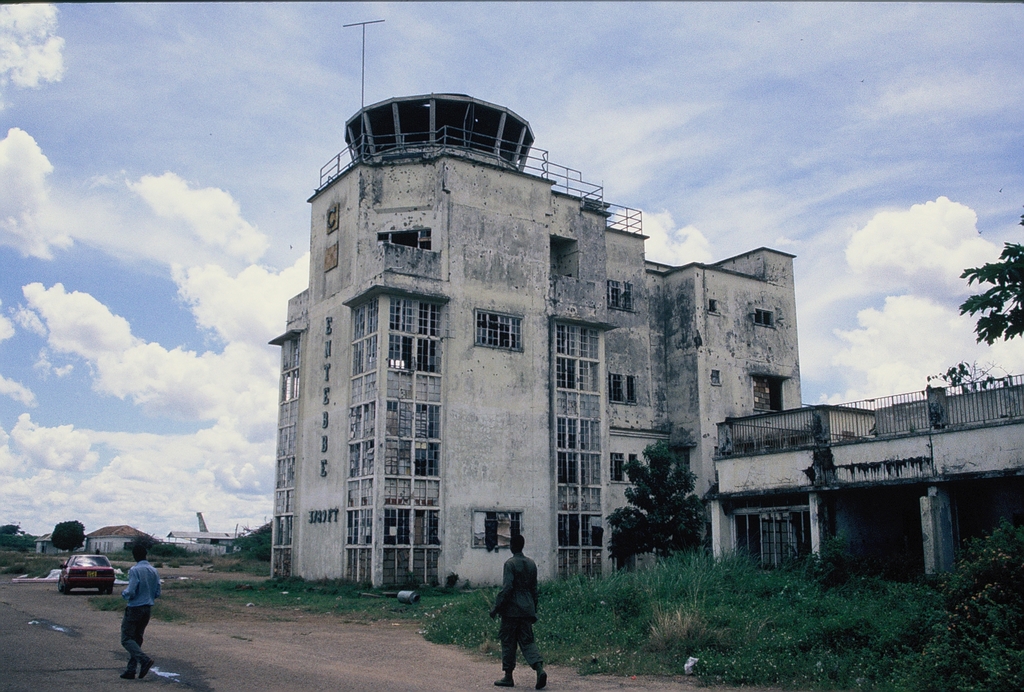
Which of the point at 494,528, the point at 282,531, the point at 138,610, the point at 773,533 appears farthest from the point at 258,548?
the point at 138,610

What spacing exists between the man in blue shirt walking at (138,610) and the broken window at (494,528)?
17.7 m

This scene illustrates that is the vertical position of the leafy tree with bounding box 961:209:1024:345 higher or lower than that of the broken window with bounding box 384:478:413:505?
higher

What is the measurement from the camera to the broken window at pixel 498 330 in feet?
98.9

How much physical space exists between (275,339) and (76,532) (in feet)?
130

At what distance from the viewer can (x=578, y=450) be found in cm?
3181

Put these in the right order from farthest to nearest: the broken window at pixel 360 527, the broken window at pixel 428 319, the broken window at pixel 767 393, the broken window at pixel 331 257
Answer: the broken window at pixel 767 393 → the broken window at pixel 331 257 → the broken window at pixel 428 319 → the broken window at pixel 360 527

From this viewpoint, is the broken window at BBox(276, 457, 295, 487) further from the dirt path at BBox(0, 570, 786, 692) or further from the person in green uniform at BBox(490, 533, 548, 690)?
the person in green uniform at BBox(490, 533, 548, 690)

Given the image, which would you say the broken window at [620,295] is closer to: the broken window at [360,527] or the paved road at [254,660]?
the broken window at [360,527]

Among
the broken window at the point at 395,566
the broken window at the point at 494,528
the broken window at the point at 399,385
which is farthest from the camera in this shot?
the broken window at the point at 494,528

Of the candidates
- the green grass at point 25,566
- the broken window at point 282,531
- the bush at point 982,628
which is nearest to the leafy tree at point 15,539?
the green grass at point 25,566

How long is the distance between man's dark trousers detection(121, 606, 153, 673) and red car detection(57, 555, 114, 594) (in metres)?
17.2

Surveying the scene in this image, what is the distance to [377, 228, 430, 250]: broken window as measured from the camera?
30.5 m

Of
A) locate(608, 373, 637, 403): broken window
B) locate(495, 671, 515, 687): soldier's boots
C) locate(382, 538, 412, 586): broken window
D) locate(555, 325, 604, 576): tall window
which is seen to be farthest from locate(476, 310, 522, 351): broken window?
locate(495, 671, 515, 687): soldier's boots

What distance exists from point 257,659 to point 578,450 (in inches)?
797
